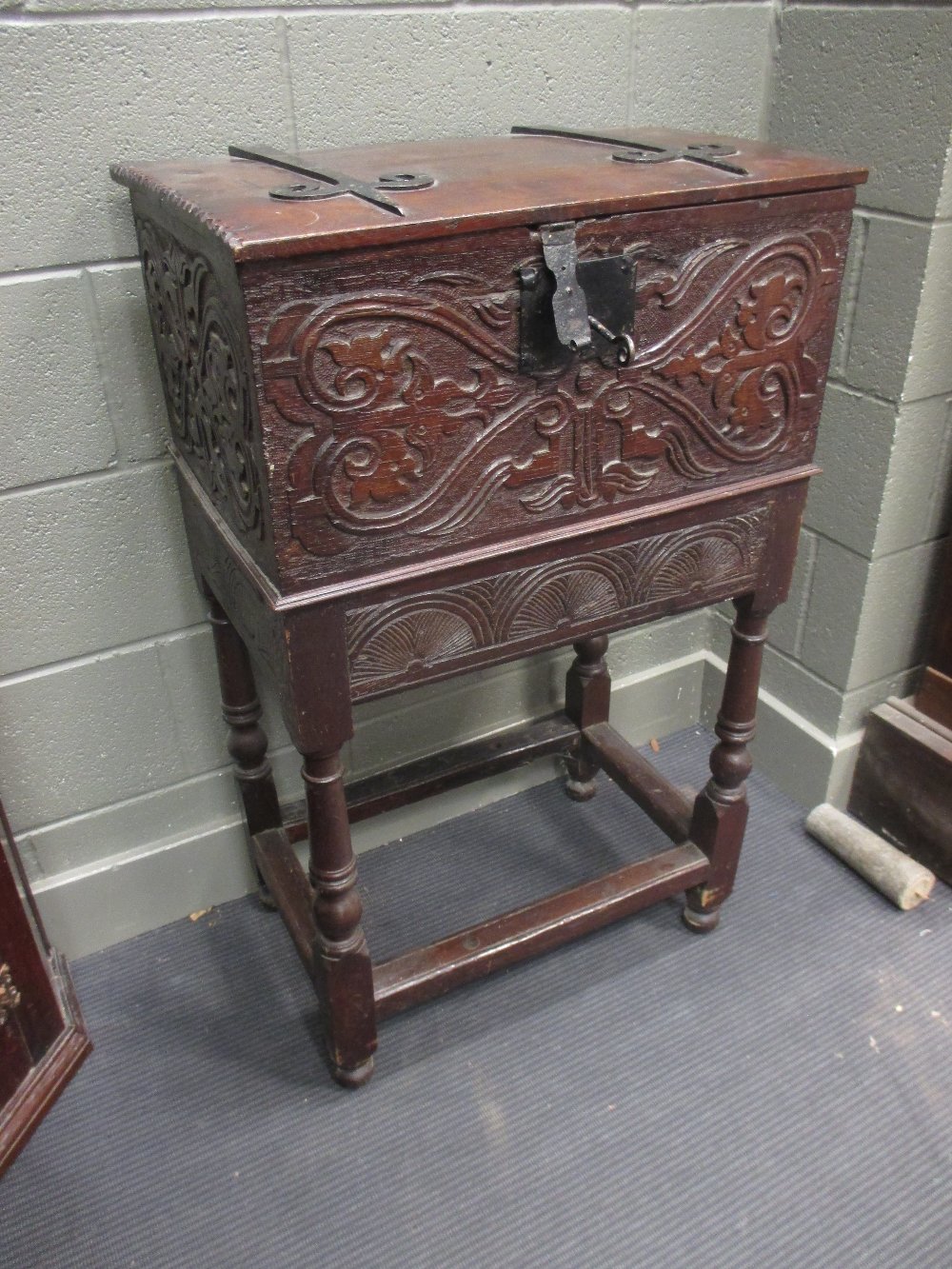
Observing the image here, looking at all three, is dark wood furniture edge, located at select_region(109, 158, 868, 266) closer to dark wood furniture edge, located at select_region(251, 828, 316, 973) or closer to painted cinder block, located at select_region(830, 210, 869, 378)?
painted cinder block, located at select_region(830, 210, 869, 378)

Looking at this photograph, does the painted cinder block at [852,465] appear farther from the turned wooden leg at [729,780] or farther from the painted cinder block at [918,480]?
the turned wooden leg at [729,780]

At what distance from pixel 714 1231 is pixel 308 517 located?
3.12ft

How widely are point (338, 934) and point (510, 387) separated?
2.21ft

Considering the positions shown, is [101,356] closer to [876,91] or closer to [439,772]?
[439,772]

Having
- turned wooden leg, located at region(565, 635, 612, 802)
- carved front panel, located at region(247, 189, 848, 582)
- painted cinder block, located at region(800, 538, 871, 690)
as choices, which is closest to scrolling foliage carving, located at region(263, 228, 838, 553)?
carved front panel, located at region(247, 189, 848, 582)

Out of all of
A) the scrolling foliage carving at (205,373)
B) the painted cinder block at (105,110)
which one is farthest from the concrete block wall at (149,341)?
the scrolling foliage carving at (205,373)

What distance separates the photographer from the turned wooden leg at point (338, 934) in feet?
3.72

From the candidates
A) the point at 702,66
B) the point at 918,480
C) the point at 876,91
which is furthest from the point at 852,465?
the point at 702,66

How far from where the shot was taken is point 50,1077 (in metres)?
1.36

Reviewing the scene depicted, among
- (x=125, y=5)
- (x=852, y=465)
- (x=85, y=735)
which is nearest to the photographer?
(x=125, y=5)

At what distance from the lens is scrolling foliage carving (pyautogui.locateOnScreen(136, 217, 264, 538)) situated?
92 centimetres

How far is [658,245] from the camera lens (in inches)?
39.2

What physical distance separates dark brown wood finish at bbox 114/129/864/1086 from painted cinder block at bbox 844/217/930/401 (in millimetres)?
339

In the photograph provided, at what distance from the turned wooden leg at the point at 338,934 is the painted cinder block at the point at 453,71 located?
2.60 feet
